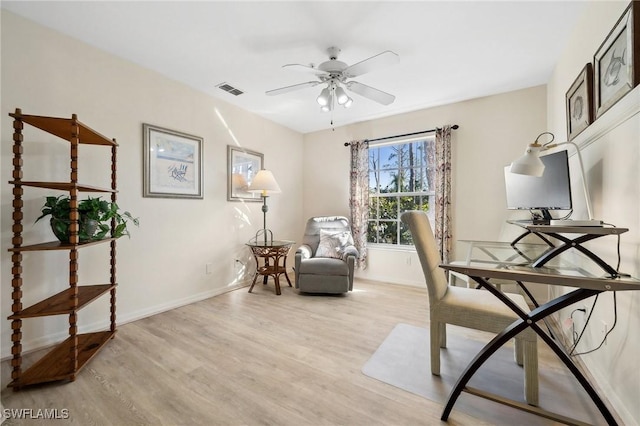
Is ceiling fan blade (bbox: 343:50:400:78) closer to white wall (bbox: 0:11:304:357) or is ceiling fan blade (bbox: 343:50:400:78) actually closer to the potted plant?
white wall (bbox: 0:11:304:357)

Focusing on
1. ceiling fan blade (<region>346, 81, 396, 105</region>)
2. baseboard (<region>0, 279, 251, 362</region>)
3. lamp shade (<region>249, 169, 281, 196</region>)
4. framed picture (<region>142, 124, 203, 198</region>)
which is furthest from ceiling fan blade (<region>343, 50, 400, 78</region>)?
baseboard (<region>0, 279, 251, 362</region>)

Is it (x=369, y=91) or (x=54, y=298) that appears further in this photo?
(x=369, y=91)

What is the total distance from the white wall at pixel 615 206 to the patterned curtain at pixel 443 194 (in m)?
1.53

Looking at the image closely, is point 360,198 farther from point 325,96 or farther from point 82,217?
point 82,217

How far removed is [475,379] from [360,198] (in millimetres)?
2857

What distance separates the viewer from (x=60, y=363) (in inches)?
69.8

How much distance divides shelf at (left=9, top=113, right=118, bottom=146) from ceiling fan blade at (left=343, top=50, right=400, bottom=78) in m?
2.00

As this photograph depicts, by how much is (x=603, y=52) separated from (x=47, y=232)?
417cm

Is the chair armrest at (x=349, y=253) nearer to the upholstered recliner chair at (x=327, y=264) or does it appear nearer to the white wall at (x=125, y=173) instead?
the upholstered recliner chair at (x=327, y=264)

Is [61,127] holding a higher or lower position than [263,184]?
higher

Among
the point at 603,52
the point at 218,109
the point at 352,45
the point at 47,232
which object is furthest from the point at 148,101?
the point at 603,52

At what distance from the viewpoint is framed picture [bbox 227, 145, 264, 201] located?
3639 mm

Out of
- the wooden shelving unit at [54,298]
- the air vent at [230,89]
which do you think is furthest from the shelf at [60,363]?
the air vent at [230,89]

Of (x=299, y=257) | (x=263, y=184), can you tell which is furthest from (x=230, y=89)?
(x=299, y=257)
